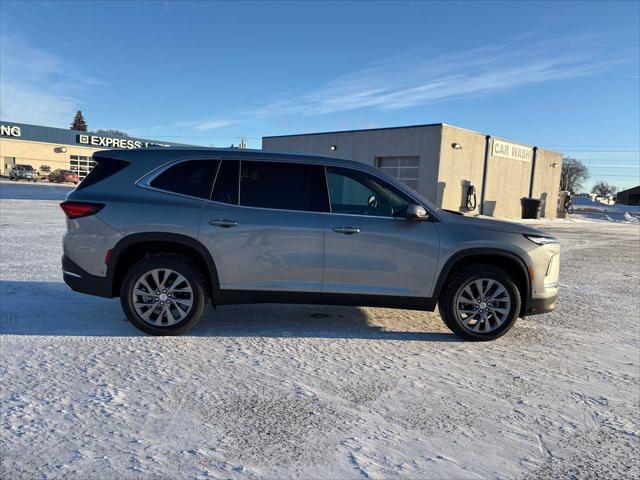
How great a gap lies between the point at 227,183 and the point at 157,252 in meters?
1.02

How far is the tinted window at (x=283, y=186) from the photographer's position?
4.73 meters

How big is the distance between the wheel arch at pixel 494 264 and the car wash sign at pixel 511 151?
2610 cm

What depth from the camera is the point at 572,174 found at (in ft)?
365

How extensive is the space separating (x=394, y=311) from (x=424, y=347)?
1.33 metres

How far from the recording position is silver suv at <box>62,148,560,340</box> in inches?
181

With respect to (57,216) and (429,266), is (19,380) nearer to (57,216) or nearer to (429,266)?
(429,266)

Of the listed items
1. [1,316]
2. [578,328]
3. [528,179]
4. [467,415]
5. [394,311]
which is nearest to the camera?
[467,415]

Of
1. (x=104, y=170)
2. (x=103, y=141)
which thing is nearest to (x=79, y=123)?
(x=103, y=141)

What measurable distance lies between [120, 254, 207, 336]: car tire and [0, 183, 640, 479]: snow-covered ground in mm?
177

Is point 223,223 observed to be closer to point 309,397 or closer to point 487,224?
point 309,397

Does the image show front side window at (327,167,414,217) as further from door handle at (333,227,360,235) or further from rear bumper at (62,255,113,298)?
rear bumper at (62,255,113,298)

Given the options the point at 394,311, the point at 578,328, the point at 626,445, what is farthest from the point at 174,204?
the point at 578,328

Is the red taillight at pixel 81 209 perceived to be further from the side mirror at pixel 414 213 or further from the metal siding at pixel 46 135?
the metal siding at pixel 46 135

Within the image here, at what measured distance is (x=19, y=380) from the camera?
3.51m
